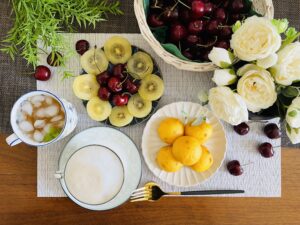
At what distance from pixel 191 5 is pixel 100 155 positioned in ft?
1.08

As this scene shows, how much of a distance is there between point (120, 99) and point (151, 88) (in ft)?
0.22

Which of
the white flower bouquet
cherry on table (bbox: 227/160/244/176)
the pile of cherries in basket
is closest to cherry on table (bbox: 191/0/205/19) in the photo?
the pile of cherries in basket

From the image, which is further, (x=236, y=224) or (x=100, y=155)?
(x=236, y=224)

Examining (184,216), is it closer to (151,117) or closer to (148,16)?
(151,117)

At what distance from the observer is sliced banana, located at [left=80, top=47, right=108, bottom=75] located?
770 mm

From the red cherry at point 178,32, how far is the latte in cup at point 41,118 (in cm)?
26

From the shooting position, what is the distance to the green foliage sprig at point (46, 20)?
2.36ft

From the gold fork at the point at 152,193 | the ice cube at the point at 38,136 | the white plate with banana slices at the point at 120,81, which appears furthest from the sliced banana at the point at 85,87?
the gold fork at the point at 152,193

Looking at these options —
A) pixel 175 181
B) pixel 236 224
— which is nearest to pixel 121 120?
pixel 175 181

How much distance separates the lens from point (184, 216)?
2.68 feet

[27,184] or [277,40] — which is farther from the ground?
[277,40]

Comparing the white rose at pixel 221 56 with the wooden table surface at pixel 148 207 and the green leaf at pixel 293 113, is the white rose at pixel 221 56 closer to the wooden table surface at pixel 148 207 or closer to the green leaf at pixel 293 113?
the green leaf at pixel 293 113

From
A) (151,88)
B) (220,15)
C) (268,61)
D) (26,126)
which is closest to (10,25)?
(26,126)

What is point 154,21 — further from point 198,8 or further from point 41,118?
point 41,118
